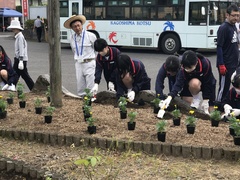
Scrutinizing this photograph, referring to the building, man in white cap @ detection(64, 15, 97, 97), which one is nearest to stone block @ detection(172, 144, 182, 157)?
man in white cap @ detection(64, 15, 97, 97)

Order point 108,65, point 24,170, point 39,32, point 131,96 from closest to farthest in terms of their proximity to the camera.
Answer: point 24,170 → point 131,96 → point 108,65 → point 39,32

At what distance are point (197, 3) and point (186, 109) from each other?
34.3ft

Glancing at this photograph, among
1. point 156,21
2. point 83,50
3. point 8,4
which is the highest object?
point 8,4

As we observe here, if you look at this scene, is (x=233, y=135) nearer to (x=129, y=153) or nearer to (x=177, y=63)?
(x=129, y=153)

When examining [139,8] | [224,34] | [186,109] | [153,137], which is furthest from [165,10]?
[153,137]

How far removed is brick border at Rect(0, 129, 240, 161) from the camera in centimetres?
364

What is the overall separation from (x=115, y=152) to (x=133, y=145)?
0.64 feet

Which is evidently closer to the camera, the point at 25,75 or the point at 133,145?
the point at 133,145

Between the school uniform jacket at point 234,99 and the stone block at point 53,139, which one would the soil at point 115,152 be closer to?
Answer: the stone block at point 53,139

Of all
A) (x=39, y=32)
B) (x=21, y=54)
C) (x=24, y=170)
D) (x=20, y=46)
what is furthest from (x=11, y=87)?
(x=39, y=32)

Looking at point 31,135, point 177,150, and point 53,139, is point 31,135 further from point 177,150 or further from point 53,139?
point 177,150

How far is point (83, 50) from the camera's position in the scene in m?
6.51

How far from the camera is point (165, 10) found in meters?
15.7

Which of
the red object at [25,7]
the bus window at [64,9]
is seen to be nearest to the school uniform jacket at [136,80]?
the bus window at [64,9]
